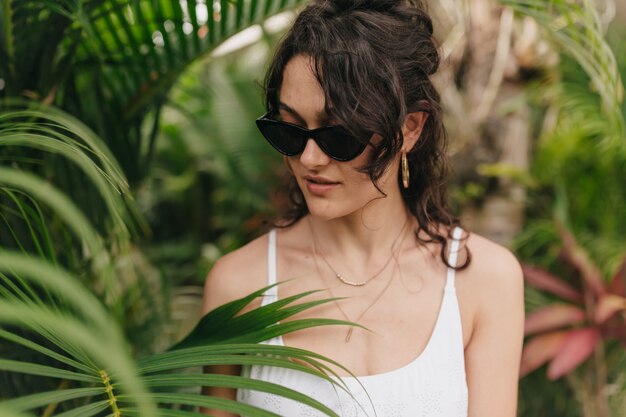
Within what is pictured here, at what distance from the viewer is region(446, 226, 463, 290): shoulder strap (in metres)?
1.63

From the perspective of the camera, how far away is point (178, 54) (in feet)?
5.92

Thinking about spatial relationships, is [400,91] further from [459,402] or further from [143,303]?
[143,303]

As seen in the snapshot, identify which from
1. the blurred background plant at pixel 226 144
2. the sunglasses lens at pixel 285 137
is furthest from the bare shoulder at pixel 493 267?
the sunglasses lens at pixel 285 137

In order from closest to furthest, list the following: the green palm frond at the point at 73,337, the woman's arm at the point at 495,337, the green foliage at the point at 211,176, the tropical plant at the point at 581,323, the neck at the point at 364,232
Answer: the green palm frond at the point at 73,337
the woman's arm at the point at 495,337
the neck at the point at 364,232
the tropical plant at the point at 581,323
the green foliage at the point at 211,176

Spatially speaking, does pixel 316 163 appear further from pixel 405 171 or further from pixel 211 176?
pixel 211 176

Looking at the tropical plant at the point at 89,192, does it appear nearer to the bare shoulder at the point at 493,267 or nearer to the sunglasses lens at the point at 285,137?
the sunglasses lens at the point at 285,137

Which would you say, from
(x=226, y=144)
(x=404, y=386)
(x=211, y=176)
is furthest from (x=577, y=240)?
(x=211, y=176)

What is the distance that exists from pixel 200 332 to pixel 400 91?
66 cm

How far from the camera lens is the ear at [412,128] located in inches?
60.6

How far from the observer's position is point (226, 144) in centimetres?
349

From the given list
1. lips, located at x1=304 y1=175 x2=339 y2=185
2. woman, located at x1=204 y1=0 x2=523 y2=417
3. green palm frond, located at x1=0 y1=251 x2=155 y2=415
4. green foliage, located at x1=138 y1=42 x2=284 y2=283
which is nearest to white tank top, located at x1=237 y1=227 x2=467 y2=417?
woman, located at x1=204 y1=0 x2=523 y2=417

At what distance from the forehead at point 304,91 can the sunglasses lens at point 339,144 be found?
1.8 inches

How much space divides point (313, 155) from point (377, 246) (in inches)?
16.4

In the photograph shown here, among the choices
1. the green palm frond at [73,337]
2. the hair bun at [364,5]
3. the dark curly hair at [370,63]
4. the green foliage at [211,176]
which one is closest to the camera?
the green palm frond at [73,337]
